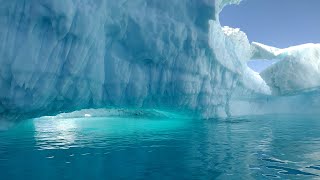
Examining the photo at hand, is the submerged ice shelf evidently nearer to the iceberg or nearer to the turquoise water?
the turquoise water

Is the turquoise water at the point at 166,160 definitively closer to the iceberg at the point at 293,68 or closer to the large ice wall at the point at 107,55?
the large ice wall at the point at 107,55

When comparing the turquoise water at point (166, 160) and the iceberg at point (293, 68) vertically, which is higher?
the iceberg at point (293, 68)

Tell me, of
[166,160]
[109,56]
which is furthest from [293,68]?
→ [166,160]

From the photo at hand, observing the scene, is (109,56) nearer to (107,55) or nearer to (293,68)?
(107,55)

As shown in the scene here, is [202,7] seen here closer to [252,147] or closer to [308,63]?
[252,147]

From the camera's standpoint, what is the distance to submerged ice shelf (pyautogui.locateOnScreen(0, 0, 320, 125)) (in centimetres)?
1184

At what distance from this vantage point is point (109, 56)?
16.2 metres

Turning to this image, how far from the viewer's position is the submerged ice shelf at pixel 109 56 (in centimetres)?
1184

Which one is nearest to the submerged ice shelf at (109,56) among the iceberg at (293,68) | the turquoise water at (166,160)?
the turquoise water at (166,160)

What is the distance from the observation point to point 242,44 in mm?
32750

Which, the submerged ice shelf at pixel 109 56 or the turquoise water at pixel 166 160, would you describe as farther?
the submerged ice shelf at pixel 109 56

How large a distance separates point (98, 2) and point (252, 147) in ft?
28.5

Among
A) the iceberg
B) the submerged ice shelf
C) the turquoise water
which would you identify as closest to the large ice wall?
the submerged ice shelf

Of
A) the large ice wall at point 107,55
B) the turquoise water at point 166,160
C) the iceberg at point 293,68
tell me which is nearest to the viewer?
the turquoise water at point 166,160
